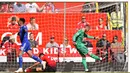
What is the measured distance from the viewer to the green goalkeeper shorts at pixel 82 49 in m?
10.9

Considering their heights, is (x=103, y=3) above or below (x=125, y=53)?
above

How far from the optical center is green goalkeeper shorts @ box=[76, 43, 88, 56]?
35.7 feet

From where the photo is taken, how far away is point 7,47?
36.4 ft

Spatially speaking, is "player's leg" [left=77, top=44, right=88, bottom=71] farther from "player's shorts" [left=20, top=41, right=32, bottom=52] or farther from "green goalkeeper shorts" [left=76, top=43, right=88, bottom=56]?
"player's shorts" [left=20, top=41, right=32, bottom=52]

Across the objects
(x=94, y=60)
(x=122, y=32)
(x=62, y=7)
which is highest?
(x=62, y=7)

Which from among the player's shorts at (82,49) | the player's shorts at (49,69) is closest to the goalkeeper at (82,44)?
the player's shorts at (82,49)

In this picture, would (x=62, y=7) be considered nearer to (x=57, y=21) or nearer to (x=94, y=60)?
(x=57, y=21)

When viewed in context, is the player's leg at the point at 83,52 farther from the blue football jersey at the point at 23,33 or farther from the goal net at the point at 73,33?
the blue football jersey at the point at 23,33

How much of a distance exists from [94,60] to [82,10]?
4.91ft

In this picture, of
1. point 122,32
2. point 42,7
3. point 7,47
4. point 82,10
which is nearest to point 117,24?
point 122,32

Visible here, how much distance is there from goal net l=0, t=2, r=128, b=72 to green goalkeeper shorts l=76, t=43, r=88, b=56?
11 cm

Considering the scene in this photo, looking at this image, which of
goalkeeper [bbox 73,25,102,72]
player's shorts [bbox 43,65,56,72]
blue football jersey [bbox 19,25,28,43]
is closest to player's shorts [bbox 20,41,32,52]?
blue football jersey [bbox 19,25,28,43]

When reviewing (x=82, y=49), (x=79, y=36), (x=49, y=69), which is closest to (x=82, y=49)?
(x=82, y=49)

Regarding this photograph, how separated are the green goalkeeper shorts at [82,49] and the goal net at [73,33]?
0.11 m
